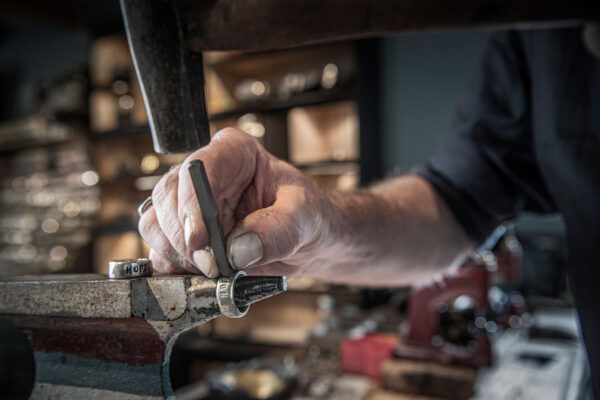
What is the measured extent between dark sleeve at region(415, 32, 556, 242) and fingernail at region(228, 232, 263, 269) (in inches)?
27.8

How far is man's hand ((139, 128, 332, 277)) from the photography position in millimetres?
517

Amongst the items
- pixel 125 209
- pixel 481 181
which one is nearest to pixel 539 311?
pixel 481 181

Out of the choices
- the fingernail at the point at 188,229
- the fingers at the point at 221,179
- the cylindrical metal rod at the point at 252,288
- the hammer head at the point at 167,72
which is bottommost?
the cylindrical metal rod at the point at 252,288

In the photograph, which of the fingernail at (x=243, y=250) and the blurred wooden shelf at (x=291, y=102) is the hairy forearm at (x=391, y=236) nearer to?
the fingernail at (x=243, y=250)

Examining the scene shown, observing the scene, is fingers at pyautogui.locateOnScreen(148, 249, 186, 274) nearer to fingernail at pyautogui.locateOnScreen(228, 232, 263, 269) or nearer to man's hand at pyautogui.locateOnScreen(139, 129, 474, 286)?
man's hand at pyautogui.locateOnScreen(139, 129, 474, 286)

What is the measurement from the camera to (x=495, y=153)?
1.06 metres

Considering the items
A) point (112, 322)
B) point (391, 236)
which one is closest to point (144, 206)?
point (112, 322)

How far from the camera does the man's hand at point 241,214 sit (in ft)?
1.70

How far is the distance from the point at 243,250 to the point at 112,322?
0.57 feet

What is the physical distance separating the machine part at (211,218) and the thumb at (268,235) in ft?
0.03

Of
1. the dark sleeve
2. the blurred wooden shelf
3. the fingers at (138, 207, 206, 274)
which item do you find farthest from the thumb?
the blurred wooden shelf

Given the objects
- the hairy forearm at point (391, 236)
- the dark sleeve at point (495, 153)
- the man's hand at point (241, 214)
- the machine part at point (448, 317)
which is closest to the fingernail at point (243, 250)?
the man's hand at point (241, 214)

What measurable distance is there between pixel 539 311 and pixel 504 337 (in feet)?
1.32

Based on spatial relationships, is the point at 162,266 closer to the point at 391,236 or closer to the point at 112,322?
the point at 112,322
